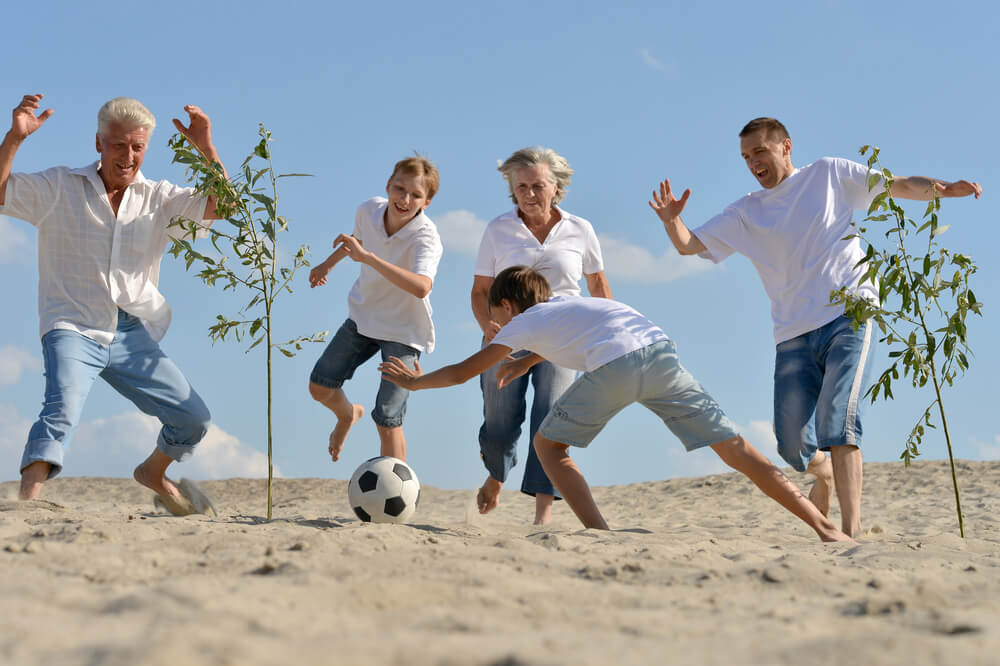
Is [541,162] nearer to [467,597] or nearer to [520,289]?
[520,289]

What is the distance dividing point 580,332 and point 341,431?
303cm

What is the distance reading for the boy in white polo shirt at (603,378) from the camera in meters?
4.62

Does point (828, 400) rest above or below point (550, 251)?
below

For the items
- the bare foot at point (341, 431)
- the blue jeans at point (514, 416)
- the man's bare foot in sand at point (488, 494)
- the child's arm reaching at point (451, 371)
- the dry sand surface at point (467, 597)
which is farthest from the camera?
the bare foot at point (341, 431)

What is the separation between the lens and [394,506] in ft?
16.8

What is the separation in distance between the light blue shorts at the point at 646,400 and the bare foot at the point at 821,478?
1.21 m

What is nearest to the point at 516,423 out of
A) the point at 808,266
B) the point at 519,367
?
the point at 519,367

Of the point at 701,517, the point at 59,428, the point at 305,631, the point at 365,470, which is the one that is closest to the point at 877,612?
the point at 305,631

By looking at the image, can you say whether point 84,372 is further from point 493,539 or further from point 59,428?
point 493,539

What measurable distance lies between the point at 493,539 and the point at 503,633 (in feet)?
5.29

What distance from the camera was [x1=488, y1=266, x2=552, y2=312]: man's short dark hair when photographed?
4906mm

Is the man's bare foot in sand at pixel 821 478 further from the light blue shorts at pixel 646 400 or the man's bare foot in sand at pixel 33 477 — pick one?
the man's bare foot in sand at pixel 33 477

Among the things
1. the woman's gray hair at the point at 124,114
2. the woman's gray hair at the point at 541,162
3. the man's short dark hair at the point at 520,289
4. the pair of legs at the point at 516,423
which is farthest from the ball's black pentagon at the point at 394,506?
the woman's gray hair at the point at 124,114

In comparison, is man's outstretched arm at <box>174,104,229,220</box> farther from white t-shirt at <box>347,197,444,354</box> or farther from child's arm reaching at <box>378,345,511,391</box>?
child's arm reaching at <box>378,345,511,391</box>
